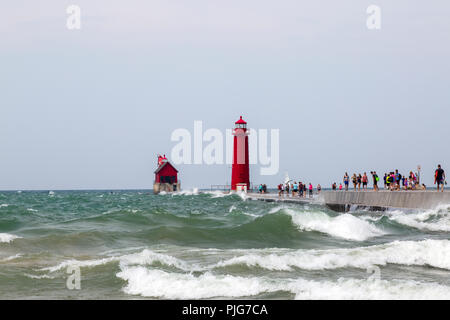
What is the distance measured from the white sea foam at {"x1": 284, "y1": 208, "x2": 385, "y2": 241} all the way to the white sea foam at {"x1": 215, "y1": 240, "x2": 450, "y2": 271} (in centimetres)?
530

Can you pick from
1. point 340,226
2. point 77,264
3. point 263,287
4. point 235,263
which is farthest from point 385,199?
point 263,287

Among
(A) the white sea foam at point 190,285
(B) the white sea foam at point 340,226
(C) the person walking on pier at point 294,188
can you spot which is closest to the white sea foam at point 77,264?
(A) the white sea foam at point 190,285

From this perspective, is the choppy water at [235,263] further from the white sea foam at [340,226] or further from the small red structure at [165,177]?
the small red structure at [165,177]

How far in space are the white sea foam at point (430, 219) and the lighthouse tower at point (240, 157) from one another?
118ft

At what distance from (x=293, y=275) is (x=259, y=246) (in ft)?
19.4

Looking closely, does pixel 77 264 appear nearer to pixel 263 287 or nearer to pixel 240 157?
pixel 263 287

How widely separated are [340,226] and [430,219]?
184 inches

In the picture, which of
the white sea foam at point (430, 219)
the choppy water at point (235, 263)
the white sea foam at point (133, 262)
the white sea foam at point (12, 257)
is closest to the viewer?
the choppy water at point (235, 263)

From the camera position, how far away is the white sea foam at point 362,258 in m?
11.3

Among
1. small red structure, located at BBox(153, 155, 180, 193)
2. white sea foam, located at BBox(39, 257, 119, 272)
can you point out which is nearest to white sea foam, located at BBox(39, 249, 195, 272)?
white sea foam, located at BBox(39, 257, 119, 272)
